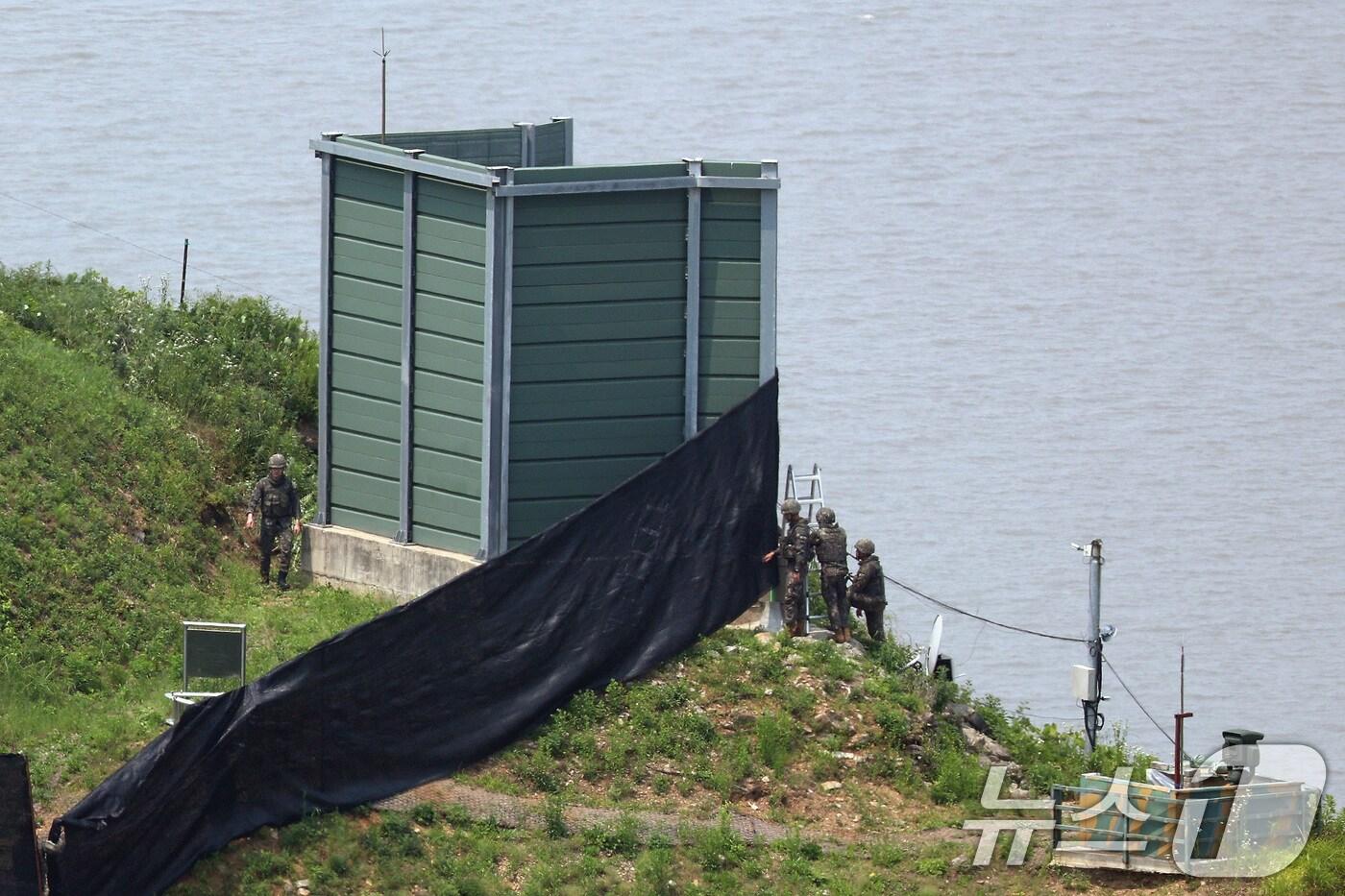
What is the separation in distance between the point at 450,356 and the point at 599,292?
1.53m

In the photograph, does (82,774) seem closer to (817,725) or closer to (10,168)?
(817,725)

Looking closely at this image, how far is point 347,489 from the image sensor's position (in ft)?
75.5

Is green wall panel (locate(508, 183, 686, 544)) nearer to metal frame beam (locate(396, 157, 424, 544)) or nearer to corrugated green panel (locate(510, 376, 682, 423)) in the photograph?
corrugated green panel (locate(510, 376, 682, 423))

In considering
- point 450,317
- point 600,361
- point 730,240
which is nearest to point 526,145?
point 450,317

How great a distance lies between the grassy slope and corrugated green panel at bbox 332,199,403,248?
122 inches

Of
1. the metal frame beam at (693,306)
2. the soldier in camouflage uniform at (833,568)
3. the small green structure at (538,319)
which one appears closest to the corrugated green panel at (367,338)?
the small green structure at (538,319)

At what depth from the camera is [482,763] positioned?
768 inches

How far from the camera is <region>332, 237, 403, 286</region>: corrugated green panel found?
22.3 metres

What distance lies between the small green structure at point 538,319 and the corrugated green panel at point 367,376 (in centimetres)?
3

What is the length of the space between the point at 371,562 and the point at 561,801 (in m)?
4.53

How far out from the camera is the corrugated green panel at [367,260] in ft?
73.1

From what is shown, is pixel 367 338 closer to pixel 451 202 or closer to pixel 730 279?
pixel 451 202

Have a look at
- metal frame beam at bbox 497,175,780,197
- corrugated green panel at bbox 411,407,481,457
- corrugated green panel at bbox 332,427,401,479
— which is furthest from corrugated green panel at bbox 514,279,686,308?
corrugated green panel at bbox 332,427,401,479

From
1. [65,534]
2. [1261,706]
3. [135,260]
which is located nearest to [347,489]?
[65,534]
